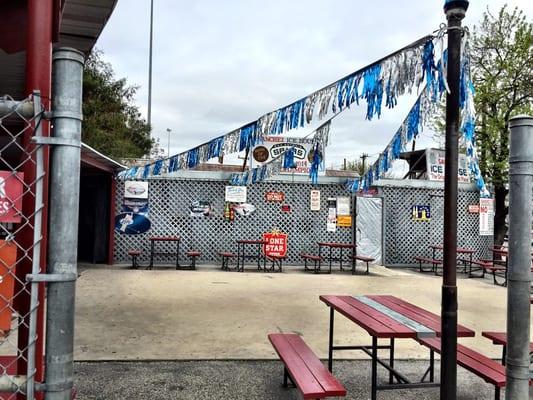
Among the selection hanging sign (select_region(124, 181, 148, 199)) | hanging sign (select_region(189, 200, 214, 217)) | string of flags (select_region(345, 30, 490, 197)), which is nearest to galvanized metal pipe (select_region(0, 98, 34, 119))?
string of flags (select_region(345, 30, 490, 197))

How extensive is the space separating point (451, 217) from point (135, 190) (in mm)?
9106

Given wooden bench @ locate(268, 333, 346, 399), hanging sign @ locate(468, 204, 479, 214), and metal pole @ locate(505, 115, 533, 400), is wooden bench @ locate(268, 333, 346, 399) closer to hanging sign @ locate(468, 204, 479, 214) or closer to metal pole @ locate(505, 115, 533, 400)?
metal pole @ locate(505, 115, 533, 400)

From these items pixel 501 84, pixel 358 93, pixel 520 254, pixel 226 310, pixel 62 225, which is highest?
pixel 501 84

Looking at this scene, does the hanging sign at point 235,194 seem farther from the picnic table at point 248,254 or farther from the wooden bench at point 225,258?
the wooden bench at point 225,258

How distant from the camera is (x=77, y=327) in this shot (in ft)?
16.6

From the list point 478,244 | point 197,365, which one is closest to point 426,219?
point 478,244

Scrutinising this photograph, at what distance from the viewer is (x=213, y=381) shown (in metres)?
3.65

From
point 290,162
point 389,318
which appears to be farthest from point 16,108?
point 290,162

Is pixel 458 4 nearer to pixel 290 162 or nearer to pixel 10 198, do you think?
pixel 10 198

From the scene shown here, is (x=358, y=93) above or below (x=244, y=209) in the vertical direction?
above

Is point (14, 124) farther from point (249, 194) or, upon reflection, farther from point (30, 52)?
point (249, 194)

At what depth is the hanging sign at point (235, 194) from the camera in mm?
11023

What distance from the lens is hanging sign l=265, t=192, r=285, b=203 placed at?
443 inches

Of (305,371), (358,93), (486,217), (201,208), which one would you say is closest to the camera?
(305,371)
